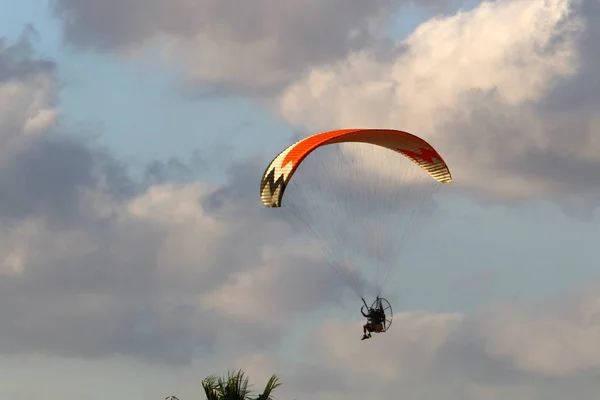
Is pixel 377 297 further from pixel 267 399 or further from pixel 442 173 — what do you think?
pixel 267 399

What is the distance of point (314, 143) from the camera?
251ft

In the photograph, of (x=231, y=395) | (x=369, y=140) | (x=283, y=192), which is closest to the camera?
(x=231, y=395)

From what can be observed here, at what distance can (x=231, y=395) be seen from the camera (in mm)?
47656

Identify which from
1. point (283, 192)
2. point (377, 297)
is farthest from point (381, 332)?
point (283, 192)

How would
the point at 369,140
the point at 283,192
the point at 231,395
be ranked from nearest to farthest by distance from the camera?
the point at 231,395 → the point at 283,192 → the point at 369,140

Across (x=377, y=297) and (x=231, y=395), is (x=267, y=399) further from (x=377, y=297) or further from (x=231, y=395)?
(x=377, y=297)

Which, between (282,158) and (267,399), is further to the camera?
(282,158)

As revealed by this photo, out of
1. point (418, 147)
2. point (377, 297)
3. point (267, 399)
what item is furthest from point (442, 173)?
point (267, 399)

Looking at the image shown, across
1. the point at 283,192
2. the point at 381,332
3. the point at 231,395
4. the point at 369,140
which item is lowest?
the point at 231,395

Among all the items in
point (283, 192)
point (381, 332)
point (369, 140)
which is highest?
point (369, 140)

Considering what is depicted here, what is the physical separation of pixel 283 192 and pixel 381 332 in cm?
1001

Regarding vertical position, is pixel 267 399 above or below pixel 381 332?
below

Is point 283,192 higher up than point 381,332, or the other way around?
point 283,192

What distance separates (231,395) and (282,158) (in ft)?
102
